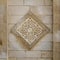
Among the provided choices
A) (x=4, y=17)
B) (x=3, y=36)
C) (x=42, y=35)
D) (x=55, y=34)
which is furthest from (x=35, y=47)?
(x=4, y=17)

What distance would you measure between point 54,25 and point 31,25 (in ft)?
1.14

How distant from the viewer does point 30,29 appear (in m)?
2.32

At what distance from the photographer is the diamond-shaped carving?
2.31 meters

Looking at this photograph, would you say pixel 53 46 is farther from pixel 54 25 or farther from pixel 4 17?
pixel 4 17

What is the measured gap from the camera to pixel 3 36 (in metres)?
2.27

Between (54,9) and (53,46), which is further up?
(54,9)

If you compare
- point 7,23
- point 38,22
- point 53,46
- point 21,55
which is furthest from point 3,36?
point 53,46

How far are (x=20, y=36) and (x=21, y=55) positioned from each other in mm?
287

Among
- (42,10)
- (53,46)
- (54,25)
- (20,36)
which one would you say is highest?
(42,10)

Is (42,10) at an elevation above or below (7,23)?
above

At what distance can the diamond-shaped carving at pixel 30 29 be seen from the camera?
7.59 ft

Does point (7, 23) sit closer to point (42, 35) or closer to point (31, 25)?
point (31, 25)

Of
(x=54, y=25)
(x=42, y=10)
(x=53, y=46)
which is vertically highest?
(x=42, y=10)

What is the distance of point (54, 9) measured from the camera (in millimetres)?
2268
